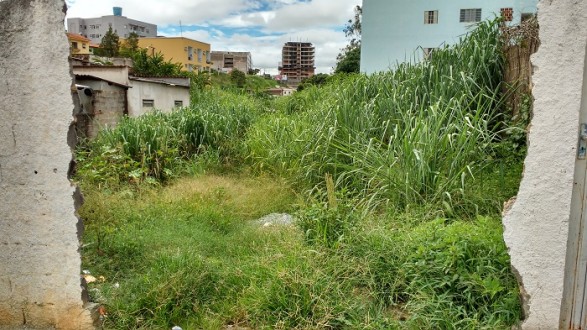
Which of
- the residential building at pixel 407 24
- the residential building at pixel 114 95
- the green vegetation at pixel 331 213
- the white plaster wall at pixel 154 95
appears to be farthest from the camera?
the residential building at pixel 407 24

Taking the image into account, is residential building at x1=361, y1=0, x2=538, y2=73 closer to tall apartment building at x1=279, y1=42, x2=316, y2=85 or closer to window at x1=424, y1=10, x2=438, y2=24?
window at x1=424, y1=10, x2=438, y2=24

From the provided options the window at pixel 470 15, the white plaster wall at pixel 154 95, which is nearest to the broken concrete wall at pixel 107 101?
the white plaster wall at pixel 154 95

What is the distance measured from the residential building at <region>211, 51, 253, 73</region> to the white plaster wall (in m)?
39.5

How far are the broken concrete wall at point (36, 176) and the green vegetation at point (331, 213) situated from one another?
0.41 meters

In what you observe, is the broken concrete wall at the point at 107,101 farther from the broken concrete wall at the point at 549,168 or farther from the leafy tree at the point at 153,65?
the leafy tree at the point at 153,65

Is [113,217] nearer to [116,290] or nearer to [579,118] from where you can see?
[116,290]

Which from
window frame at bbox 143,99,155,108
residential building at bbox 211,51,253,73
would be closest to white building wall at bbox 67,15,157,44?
residential building at bbox 211,51,253,73

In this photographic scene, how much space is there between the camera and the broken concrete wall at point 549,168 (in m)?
2.32

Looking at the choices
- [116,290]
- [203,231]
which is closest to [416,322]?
[116,290]

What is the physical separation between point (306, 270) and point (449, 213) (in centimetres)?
166

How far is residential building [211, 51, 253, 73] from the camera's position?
55.4 meters

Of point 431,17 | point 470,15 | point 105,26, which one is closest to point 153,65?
point 431,17

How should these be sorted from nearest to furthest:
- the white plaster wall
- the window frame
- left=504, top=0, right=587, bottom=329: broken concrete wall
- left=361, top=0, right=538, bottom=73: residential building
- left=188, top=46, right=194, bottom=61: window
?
left=504, top=0, right=587, bottom=329: broken concrete wall < the white plaster wall < the window frame < left=361, top=0, right=538, bottom=73: residential building < left=188, top=46, right=194, bottom=61: window

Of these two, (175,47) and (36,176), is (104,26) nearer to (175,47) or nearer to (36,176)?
(175,47)
